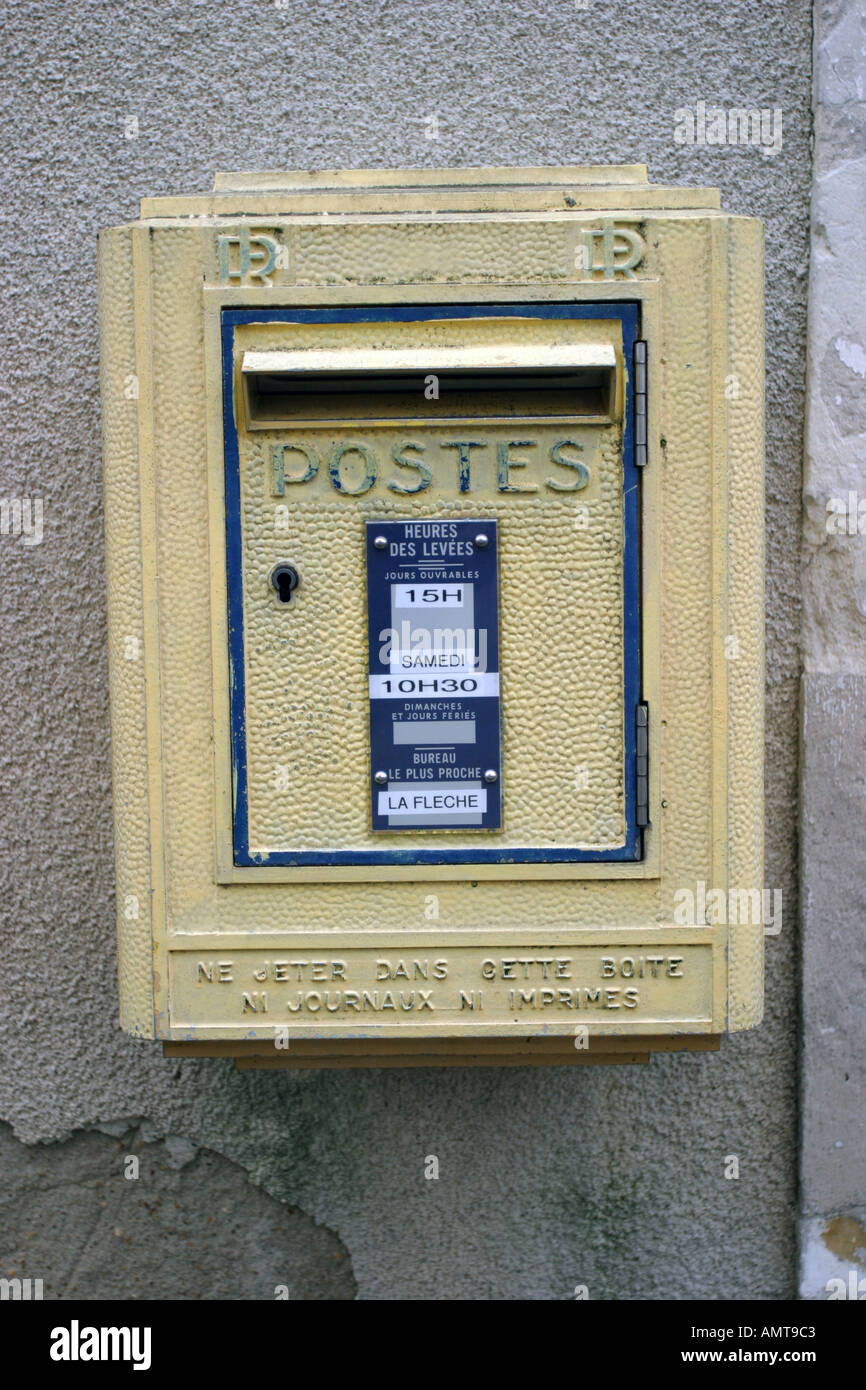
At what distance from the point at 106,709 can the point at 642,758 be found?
1021mm

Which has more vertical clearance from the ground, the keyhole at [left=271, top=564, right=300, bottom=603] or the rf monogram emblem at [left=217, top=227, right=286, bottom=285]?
the rf monogram emblem at [left=217, top=227, right=286, bottom=285]

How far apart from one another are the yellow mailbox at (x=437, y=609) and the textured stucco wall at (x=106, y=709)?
0.48m

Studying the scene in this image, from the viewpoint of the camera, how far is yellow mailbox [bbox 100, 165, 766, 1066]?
4.16 ft

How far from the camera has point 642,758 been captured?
1.32m

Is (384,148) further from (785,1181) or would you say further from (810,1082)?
(785,1181)

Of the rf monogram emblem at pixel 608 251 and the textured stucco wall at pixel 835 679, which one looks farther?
the textured stucco wall at pixel 835 679

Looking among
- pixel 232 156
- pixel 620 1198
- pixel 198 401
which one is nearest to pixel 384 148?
pixel 232 156

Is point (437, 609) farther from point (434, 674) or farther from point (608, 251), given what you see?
point (608, 251)

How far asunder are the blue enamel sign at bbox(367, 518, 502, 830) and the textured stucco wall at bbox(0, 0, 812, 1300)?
2.38 feet

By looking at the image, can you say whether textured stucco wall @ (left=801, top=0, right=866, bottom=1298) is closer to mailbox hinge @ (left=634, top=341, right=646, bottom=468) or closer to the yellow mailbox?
the yellow mailbox

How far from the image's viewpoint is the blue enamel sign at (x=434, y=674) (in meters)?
1.29

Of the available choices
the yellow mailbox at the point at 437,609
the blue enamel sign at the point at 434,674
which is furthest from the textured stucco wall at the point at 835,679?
the blue enamel sign at the point at 434,674

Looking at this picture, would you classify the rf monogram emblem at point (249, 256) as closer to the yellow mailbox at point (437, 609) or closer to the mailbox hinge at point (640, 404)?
the yellow mailbox at point (437, 609)

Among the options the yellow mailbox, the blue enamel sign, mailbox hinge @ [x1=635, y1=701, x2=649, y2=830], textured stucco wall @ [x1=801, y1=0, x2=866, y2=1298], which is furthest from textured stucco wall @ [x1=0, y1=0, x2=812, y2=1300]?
the blue enamel sign
